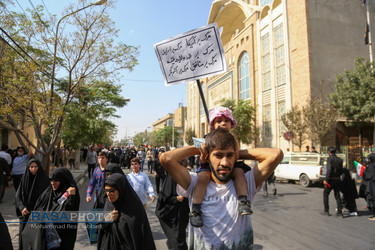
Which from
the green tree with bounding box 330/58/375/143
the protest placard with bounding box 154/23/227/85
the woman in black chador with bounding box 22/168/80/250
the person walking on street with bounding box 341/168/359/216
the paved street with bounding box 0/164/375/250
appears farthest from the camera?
the green tree with bounding box 330/58/375/143

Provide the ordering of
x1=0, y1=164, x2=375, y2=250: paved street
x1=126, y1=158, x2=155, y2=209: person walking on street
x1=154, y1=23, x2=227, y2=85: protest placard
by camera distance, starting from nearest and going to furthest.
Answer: x1=154, y1=23, x2=227, y2=85: protest placard → x1=0, y1=164, x2=375, y2=250: paved street → x1=126, y1=158, x2=155, y2=209: person walking on street

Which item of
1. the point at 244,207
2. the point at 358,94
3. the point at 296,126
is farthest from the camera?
the point at 296,126

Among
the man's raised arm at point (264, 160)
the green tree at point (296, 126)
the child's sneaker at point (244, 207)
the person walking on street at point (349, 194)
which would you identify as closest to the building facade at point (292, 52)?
the green tree at point (296, 126)

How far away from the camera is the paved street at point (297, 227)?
15.4 feet

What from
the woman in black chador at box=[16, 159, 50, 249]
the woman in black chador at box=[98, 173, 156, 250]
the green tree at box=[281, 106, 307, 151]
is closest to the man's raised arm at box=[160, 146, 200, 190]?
the woman in black chador at box=[98, 173, 156, 250]

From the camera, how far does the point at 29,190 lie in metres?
4.20

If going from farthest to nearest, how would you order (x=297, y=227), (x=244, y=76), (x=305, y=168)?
(x=244, y=76) → (x=305, y=168) → (x=297, y=227)

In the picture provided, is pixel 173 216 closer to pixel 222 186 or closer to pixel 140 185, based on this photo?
pixel 140 185

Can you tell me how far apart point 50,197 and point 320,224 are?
18.3ft

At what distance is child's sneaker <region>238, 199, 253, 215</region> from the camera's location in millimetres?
1600

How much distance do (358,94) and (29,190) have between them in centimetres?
1717

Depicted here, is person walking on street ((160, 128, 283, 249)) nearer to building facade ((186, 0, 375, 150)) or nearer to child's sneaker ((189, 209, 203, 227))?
child's sneaker ((189, 209, 203, 227))

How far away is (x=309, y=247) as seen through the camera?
14.8 feet

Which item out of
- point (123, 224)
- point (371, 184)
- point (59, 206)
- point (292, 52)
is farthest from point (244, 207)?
point (292, 52)
